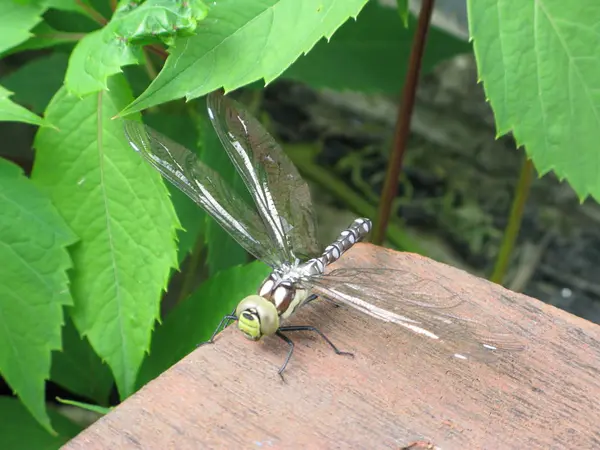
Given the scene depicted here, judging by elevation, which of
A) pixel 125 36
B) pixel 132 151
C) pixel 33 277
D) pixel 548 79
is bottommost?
pixel 33 277

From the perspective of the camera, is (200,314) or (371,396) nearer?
(371,396)

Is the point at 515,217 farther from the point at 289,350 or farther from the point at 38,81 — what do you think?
the point at 38,81

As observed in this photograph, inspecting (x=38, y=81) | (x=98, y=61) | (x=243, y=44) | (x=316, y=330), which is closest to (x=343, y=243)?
(x=316, y=330)

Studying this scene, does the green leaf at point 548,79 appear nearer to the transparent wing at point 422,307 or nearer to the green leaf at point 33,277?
the transparent wing at point 422,307

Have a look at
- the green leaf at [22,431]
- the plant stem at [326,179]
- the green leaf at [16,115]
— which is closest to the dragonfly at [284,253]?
the green leaf at [16,115]

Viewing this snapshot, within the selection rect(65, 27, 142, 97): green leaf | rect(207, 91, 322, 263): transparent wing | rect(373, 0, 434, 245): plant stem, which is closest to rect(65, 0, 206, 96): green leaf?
rect(65, 27, 142, 97): green leaf
